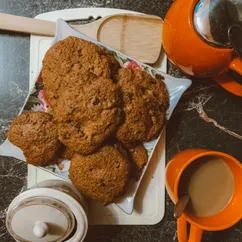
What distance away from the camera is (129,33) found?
1.06 meters

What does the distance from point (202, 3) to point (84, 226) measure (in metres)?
0.53

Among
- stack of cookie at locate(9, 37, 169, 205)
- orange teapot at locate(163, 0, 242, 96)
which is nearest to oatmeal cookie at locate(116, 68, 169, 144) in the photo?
stack of cookie at locate(9, 37, 169, 205)

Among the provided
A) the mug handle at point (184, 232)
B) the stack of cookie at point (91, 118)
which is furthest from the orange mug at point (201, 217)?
the stack of cookie at point (91, 118)

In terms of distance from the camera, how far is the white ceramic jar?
0.89 meters

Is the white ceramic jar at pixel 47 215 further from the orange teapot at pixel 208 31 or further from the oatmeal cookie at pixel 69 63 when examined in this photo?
the orange teapot at pixel 208 31

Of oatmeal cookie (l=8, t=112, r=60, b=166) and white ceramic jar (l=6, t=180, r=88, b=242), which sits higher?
oatmeal cookie (l=8, t=112, r=60, b=166)

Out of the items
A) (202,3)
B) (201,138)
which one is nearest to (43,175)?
(201,138)

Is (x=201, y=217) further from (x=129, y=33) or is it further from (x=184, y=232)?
(x=129, y=33)

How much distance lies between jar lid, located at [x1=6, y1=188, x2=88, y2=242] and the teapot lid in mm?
444

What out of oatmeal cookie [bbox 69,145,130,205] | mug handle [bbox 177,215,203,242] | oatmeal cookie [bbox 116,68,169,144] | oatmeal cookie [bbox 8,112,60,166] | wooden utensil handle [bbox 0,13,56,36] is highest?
wooden utensil handle [bbox 0,13,56,36]

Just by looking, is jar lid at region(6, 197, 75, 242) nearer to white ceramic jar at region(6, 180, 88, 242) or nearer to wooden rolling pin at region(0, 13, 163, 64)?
white ceramic jar at region(6, 180, 88, 242)

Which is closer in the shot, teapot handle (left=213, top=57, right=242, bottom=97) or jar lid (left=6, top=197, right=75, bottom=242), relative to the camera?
jar lid (left=6, top=197, right=75, bottom=242)

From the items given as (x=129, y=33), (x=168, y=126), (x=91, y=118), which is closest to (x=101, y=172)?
(x=91, y=118)

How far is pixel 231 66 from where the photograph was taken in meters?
0.92
